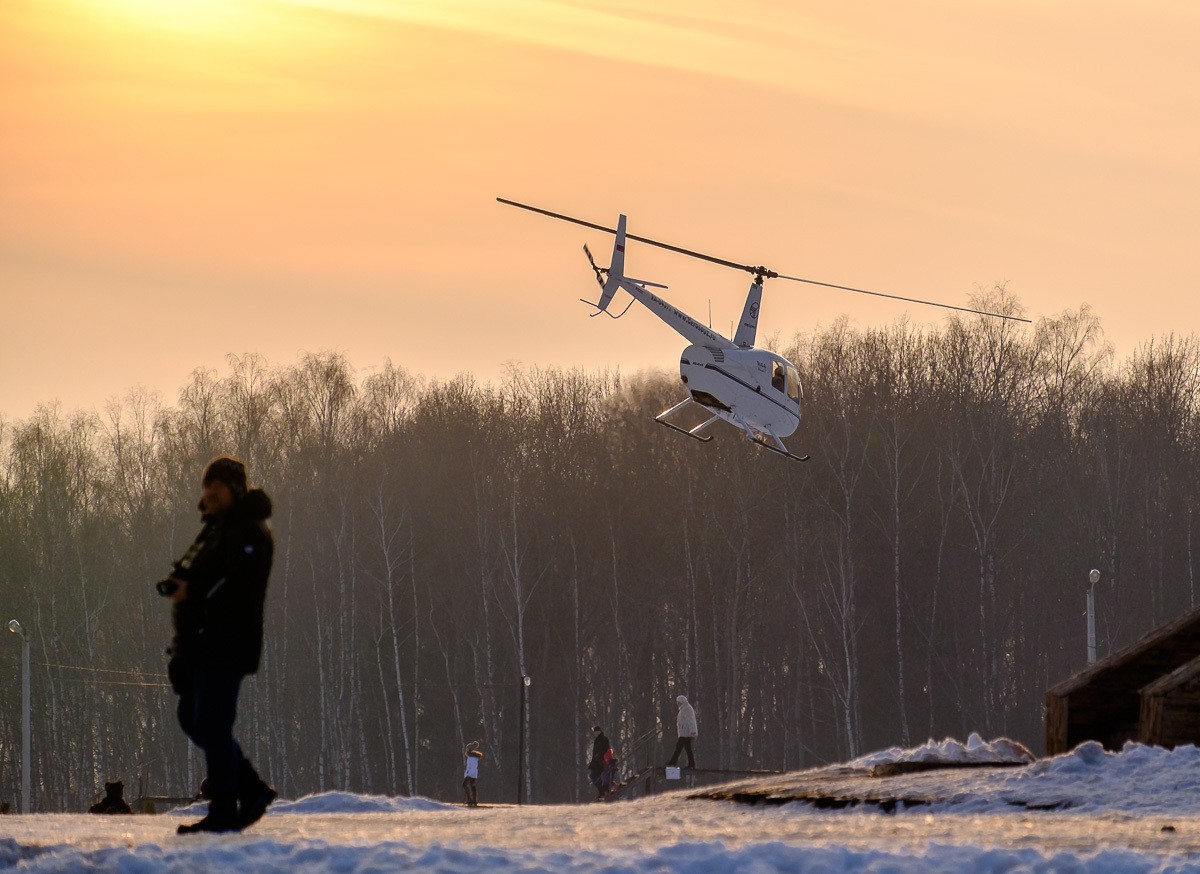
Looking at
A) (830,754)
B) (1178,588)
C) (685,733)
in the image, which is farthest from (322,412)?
(685,733)

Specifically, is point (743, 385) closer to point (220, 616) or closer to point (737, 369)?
point (737, 369)

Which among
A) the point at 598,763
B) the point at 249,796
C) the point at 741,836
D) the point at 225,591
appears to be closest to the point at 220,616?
the point at 225,591

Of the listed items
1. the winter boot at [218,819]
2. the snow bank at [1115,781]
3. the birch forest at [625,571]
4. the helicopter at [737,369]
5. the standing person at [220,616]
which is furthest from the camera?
the birch forest at [625,571]

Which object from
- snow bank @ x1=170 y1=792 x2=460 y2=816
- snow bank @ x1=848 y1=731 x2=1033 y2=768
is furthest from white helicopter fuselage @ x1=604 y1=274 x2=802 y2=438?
snow bank @ x1=170 y1=792 x2=460 y2=816

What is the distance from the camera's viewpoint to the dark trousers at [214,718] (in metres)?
8.09

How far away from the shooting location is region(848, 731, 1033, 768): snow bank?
46.2 ft

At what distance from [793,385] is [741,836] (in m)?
26.7

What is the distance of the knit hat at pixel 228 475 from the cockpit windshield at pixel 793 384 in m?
26.5

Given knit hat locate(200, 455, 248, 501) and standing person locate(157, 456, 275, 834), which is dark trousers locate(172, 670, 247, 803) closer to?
standing person locate(157, 456, 275, 834)

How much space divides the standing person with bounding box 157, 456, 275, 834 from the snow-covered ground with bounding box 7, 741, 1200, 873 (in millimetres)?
349

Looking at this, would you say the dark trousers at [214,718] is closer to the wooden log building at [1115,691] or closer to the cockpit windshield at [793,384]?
the wooden log building at [1115,691]

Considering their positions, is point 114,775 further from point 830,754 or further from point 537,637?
Result: point 830,754

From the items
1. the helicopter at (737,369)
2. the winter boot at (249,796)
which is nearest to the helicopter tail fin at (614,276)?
the helicopter at (737,369)

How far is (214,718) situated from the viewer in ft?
26.6
